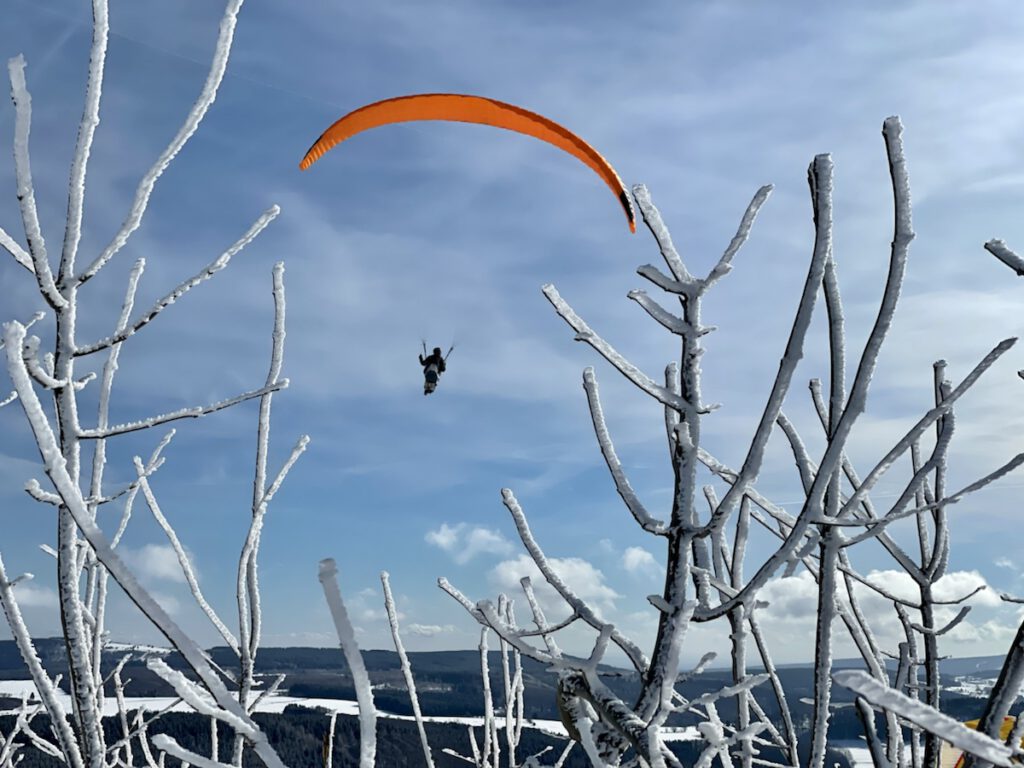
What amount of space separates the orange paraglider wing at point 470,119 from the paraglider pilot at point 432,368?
3.99 metres

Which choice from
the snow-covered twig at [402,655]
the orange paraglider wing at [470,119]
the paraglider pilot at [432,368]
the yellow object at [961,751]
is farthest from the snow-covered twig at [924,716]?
the paraglider pilot at [432,368]

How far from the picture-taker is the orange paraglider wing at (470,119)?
4.53m

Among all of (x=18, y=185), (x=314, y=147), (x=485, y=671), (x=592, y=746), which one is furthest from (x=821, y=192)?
(x=314, y=147)

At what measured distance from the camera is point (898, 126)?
135cm

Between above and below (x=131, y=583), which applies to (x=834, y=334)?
above

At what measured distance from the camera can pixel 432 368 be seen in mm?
9625

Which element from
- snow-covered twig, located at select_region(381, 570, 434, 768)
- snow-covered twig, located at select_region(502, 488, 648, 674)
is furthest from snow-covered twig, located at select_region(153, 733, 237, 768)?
snow-covered twig, located at select_region(381, 570, 434, 768)

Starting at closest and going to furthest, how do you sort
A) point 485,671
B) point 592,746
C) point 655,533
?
point 592,746, point 655,533, point 485,671

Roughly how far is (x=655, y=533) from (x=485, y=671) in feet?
8.80

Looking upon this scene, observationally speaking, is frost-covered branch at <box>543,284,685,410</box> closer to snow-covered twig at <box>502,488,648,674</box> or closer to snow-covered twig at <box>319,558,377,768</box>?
snow-covered twig at <box>502,488,648,674</box>

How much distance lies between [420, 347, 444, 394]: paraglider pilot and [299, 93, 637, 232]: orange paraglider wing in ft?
13.1

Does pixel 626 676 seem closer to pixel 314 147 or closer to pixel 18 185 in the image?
pixel 18 185

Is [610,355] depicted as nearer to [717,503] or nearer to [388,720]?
[717,503]

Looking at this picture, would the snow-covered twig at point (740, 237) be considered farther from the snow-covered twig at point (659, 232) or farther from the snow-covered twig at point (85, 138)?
the snow-covered twig at point (85, 138)
